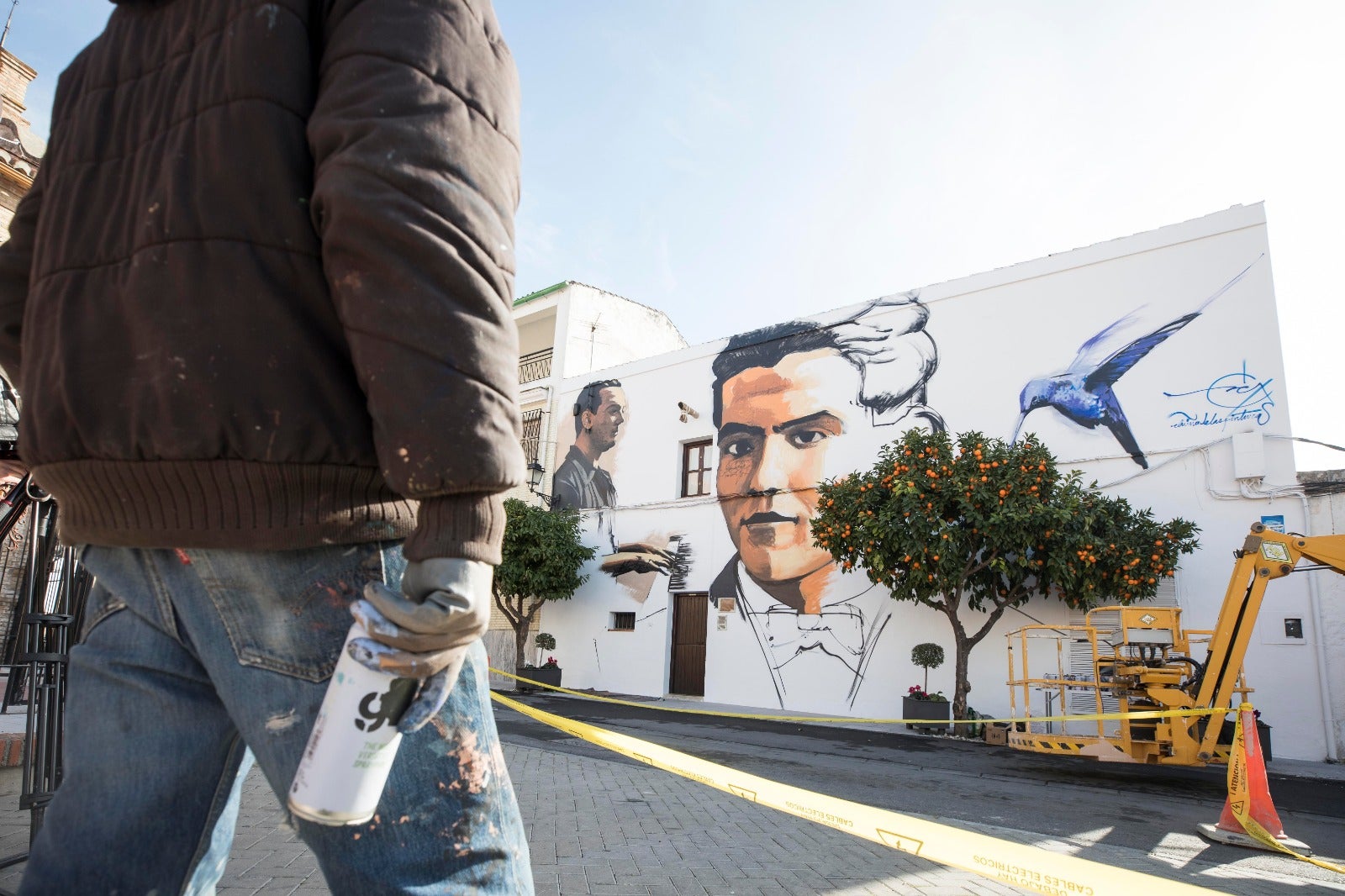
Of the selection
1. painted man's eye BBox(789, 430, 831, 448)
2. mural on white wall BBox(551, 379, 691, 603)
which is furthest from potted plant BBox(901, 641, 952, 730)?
mural on white wall BBox(551, 379, 691, 603)

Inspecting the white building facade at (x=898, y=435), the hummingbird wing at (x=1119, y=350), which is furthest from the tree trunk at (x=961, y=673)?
the hummingbird wing at (x=1119, y=350)

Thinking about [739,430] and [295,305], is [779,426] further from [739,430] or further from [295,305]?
[295,305]

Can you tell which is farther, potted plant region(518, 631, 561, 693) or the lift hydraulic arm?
potted plant region(518, 631, 561, 693)

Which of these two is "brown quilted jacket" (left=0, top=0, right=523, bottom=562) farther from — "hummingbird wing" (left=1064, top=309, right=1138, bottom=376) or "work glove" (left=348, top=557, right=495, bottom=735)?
"hummingbird wing" (left=1064, top=309, right=1138, bottom=376)

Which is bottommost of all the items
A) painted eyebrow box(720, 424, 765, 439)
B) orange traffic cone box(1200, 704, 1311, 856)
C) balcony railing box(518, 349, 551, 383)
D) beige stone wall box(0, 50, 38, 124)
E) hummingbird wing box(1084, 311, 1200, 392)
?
orange traffic cone box(1200, 704, 1311, 856)

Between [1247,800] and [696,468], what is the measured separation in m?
14.3

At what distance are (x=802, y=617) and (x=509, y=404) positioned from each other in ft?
50.6

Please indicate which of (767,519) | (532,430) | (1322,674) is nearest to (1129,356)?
(1322,674)

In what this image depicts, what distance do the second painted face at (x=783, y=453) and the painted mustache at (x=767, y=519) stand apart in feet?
0.06

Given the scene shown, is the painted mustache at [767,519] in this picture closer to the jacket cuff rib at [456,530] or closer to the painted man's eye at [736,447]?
the painted man's eye at [736,447]

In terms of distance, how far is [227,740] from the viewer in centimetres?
119

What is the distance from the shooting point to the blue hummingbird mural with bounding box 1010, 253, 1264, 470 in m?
13.3

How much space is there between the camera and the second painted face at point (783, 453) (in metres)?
16.5

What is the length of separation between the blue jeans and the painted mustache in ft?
51.6
